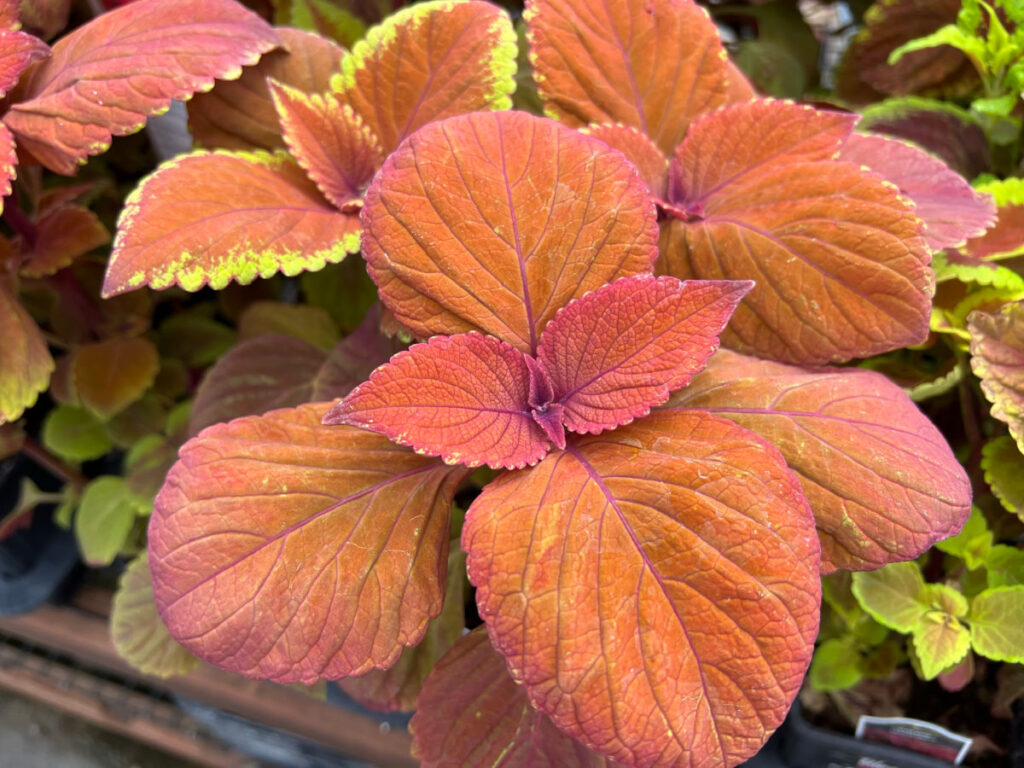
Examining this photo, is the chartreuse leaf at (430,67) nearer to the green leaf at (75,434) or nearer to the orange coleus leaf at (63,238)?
the orange coleus leaf at (63,238)

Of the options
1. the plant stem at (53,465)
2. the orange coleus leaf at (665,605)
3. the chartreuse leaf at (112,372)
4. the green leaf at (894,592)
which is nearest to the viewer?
the orange coleus leaf at (665,605)

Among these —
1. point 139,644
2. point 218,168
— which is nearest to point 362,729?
point 139,644

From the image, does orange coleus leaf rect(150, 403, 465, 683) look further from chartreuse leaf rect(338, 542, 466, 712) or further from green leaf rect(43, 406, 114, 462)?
green leaf rect(43, 406, 114, 462)

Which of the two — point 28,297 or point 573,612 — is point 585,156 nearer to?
point 573,612

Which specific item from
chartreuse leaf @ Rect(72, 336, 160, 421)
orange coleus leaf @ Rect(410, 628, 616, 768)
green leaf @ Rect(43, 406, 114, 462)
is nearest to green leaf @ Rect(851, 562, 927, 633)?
orange coleus leaf @ Rect(410, 628, 616, 768)

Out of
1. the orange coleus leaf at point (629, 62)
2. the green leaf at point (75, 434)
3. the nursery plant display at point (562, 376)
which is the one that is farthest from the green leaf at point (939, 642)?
the green leaf at point (75, 434)

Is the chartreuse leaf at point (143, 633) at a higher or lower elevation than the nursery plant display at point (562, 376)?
lower
